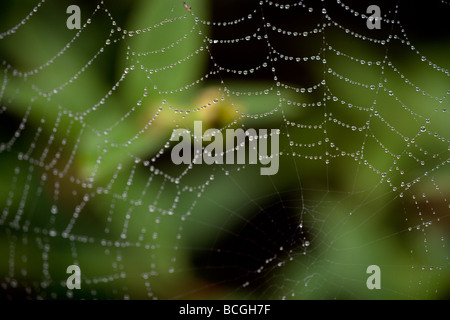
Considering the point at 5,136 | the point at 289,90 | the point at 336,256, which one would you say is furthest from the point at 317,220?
the point at 5,136
